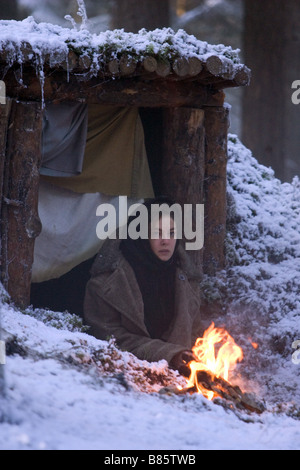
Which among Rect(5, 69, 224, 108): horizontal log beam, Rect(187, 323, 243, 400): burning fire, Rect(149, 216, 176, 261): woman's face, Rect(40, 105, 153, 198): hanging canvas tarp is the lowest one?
Rect(187, 323, 243, 400): burning fire

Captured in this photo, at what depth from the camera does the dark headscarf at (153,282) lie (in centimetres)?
716

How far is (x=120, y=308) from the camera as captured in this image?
6945mm

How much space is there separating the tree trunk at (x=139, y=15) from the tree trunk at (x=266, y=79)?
203 centimetres

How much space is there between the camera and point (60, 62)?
22.3ft

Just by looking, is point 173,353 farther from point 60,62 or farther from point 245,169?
point 245,169

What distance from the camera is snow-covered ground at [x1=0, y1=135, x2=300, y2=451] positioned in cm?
455

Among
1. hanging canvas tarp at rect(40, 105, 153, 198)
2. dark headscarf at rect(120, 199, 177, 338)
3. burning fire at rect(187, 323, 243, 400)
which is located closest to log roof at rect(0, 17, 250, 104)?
hanging canvas tarp at rect(40, 105, 153, 198)

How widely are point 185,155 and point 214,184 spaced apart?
1.69 ft

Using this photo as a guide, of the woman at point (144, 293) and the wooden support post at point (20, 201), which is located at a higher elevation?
the wooden support post at point (20, 201)

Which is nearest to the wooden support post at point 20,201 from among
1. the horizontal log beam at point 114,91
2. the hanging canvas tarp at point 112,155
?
the horizontal log beam at point 114,91

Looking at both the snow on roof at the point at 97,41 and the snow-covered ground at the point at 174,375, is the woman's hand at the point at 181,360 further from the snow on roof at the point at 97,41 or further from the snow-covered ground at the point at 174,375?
the snow on roof at the point at 97,41

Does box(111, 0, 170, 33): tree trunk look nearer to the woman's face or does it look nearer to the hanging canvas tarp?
the hanging canvas tarp

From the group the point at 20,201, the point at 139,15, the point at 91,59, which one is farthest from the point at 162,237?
the point at 139,15

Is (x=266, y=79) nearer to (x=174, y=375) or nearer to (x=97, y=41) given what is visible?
(x=97, y=41)
